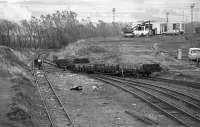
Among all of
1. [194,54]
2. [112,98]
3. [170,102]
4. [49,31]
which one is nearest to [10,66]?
[112,98]

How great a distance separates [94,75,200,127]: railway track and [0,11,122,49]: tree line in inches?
2537

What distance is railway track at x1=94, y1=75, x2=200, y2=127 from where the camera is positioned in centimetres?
1624

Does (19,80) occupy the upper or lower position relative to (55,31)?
lower

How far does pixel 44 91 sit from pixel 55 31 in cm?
7802

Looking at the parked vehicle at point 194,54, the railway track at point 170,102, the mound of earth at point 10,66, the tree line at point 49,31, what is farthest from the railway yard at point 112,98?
the tree line at point 49,31

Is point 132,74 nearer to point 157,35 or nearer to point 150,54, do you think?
point 150,54

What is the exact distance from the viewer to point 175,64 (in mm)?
39125

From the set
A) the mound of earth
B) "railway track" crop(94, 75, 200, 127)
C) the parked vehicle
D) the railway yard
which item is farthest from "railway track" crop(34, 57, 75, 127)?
the parked vehicle

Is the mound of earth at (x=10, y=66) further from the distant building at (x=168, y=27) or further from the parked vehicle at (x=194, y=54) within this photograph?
the distant building at (x=168, y=27)

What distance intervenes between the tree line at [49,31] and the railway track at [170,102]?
64448 mm

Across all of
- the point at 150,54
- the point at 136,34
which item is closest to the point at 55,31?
the point at 136,34

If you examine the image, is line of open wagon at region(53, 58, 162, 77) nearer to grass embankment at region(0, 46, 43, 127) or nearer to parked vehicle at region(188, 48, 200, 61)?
parked vehicle at region(188, 48, 200, 61)

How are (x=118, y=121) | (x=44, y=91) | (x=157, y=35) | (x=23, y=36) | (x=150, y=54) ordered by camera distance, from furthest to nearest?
(x=23, y=36)
(x=157, y=35)
(x=150, y=54)
(x=44, y=91)
(x=118, y=121)

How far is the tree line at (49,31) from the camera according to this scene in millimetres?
94125
